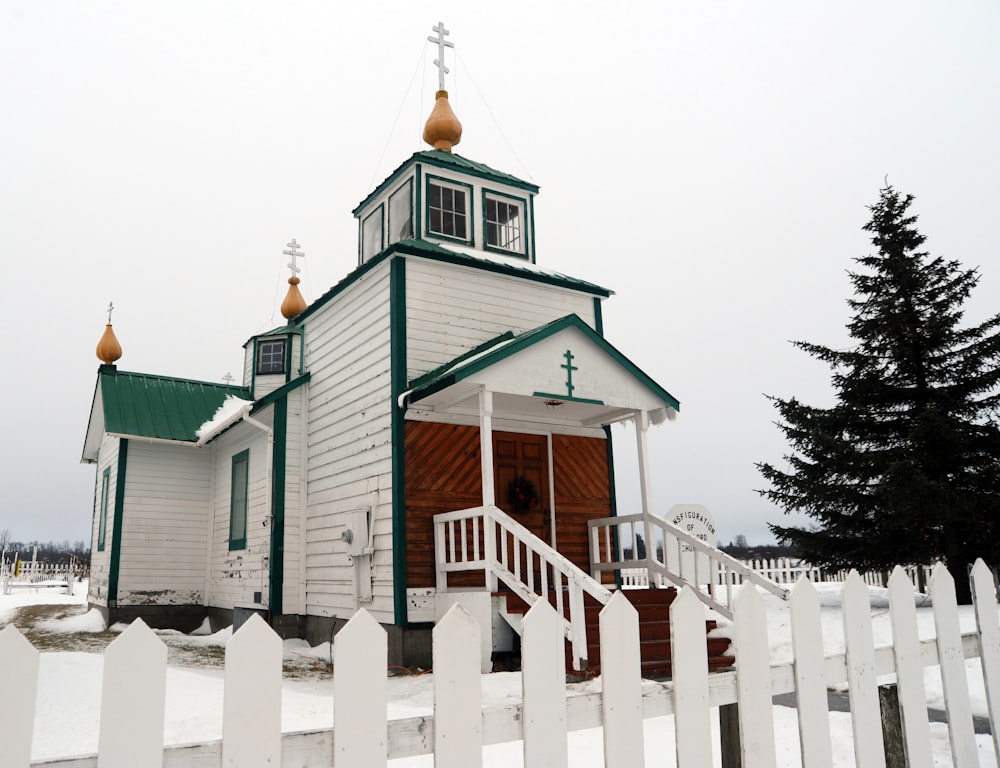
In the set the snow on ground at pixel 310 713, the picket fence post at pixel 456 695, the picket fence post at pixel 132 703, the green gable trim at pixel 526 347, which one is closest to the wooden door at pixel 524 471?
the green gable trim at pixel 526 347

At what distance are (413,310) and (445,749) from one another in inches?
374

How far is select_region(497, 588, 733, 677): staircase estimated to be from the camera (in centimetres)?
812

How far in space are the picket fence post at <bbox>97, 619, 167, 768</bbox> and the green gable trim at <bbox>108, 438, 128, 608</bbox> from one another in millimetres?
16491

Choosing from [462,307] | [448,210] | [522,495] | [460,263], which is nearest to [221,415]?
[448,210]

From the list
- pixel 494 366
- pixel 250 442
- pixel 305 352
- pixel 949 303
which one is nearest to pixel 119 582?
pixel 250 442

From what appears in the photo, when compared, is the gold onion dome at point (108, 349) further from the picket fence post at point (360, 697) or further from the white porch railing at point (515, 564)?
the picket fence post at point (360, 697)

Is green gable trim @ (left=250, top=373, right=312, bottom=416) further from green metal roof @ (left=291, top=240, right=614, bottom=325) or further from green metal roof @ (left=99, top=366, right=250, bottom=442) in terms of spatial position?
green metal roof @ (left=99, top=366, right=250, bottom=442)

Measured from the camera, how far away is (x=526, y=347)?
33.4 feet

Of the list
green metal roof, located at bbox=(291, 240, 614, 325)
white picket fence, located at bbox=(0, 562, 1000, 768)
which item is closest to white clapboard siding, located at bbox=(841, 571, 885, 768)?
white picket fence, located at bbox=(0, 562, 1000, 768)

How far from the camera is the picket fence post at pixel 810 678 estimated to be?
325 cm

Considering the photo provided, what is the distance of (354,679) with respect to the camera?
7.79 feet

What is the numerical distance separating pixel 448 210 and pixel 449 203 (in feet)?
0.45

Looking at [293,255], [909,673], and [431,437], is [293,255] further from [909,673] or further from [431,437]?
[909,673]

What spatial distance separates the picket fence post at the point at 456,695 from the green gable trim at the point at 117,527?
16493mm
